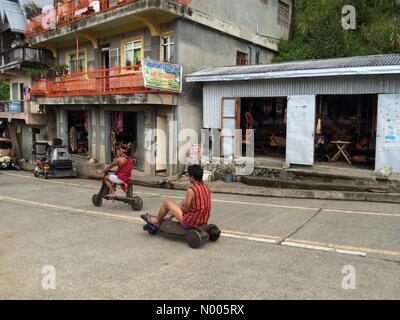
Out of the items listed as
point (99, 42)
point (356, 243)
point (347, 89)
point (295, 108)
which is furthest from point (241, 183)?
point (99, 42)

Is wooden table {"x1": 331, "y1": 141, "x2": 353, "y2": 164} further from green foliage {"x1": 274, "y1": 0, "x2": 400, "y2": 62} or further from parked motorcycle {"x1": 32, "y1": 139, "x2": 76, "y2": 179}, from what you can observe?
parked motorcycle {"x1": 32, "y1": 139, "x2": 76, "y2": 179}

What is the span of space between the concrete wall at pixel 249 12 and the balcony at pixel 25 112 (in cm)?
1249

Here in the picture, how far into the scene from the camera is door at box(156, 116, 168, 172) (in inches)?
672

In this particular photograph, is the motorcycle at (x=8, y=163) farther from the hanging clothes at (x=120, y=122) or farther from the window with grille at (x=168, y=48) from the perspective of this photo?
the window with grille at (x=168, y=48)

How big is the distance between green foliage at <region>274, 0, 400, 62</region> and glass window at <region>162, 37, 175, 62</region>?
727 centimetres

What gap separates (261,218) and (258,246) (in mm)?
2289

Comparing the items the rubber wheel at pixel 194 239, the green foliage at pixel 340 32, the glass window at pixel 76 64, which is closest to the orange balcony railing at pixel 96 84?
the glass window at pixel 76 64

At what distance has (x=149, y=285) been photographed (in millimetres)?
4797

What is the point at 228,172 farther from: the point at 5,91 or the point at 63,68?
the point at 5,91

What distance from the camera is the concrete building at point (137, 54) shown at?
53.8 feet

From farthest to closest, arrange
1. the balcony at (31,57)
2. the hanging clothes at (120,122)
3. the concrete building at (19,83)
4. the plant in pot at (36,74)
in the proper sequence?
the concrete building at (19,83), the balcony at (31,57), the plant in pot at (36,74), the hanging clothes at (120,122)

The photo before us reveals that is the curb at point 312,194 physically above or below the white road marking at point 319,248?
below

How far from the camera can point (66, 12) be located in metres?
20.9
